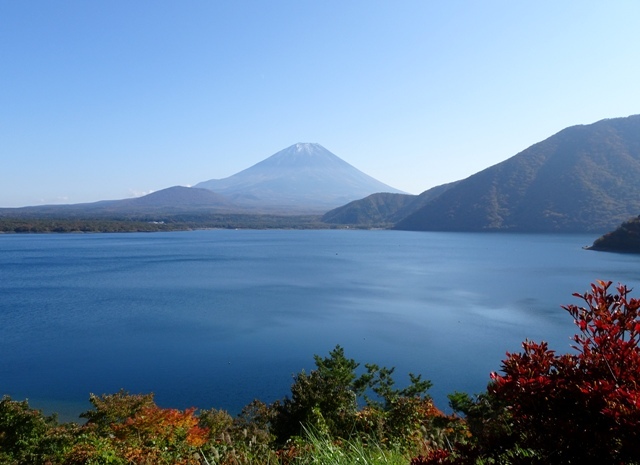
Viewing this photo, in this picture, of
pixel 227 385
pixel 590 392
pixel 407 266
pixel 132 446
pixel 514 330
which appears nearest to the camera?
pixel 590 392

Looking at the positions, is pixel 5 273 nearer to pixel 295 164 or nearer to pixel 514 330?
pixel 514 330

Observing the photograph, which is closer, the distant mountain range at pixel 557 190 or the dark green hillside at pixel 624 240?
the dark green hillside at pixel 624 240

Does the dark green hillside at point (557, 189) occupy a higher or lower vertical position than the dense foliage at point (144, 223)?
higher

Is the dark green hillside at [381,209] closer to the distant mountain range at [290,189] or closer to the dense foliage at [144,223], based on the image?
the dense foliage at [144,223]

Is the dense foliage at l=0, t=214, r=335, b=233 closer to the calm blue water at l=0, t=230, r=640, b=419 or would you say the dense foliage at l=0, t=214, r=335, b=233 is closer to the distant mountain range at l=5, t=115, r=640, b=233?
the distant mountain range at l=5, t=115, r=640, b=233

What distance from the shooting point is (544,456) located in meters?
1.29

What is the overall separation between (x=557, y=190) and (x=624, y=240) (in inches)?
1123

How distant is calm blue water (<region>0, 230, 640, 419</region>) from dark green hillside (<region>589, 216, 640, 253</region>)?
15.1 ft

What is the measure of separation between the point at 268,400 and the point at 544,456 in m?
7.61

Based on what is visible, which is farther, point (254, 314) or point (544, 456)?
point (254, 314)

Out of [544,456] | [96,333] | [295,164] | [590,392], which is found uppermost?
[295,164]

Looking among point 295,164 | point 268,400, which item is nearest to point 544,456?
point 268,400

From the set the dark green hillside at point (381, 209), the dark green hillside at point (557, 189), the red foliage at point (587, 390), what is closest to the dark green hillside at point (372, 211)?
the dark green hillside at point (381, 209)

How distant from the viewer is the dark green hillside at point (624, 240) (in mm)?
34312
